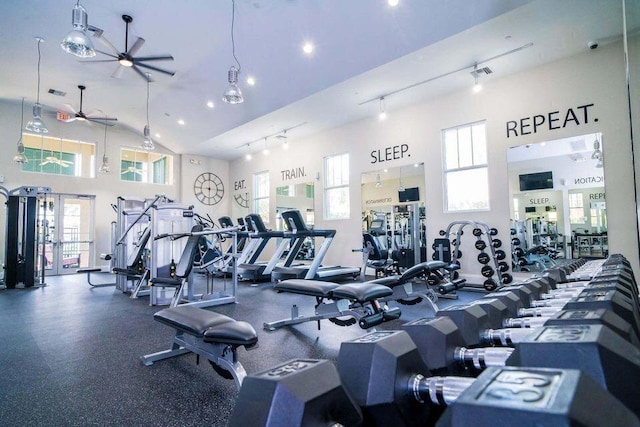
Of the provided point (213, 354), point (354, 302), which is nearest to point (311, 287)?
point (354, 302)

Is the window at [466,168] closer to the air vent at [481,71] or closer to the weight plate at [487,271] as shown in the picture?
the air vent at [481,71]

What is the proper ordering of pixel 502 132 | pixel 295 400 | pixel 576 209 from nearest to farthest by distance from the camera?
pixel 295 400 < pixel 576 209 < pixel 502 132

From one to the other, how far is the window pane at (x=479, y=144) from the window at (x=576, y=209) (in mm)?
1307

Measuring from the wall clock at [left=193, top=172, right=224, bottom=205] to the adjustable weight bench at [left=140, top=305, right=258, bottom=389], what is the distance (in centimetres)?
871

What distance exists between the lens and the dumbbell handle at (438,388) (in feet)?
1.58

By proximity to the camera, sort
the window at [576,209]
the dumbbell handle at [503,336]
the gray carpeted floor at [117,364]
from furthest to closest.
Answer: the window at [576,209]
the gray carpeted floor at [117,364]
the dumbbell handle at [503,336]

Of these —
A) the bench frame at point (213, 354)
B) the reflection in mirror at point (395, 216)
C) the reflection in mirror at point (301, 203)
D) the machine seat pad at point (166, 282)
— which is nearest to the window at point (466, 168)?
the reflection in mirror at point (395, 216)

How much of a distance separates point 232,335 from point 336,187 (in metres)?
6.21

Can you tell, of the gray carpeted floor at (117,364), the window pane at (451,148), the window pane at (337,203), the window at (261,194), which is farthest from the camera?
the window at (261,194)

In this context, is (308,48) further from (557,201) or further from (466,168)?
(557,201)

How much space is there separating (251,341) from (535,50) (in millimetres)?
5155

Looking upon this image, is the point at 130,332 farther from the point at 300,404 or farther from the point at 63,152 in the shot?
the point at 63,152

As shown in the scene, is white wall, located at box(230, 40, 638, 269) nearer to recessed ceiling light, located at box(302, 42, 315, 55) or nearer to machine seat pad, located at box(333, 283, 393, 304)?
recessed ceiling light, located at box(302, 42, 315, 55)

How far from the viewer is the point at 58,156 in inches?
337
